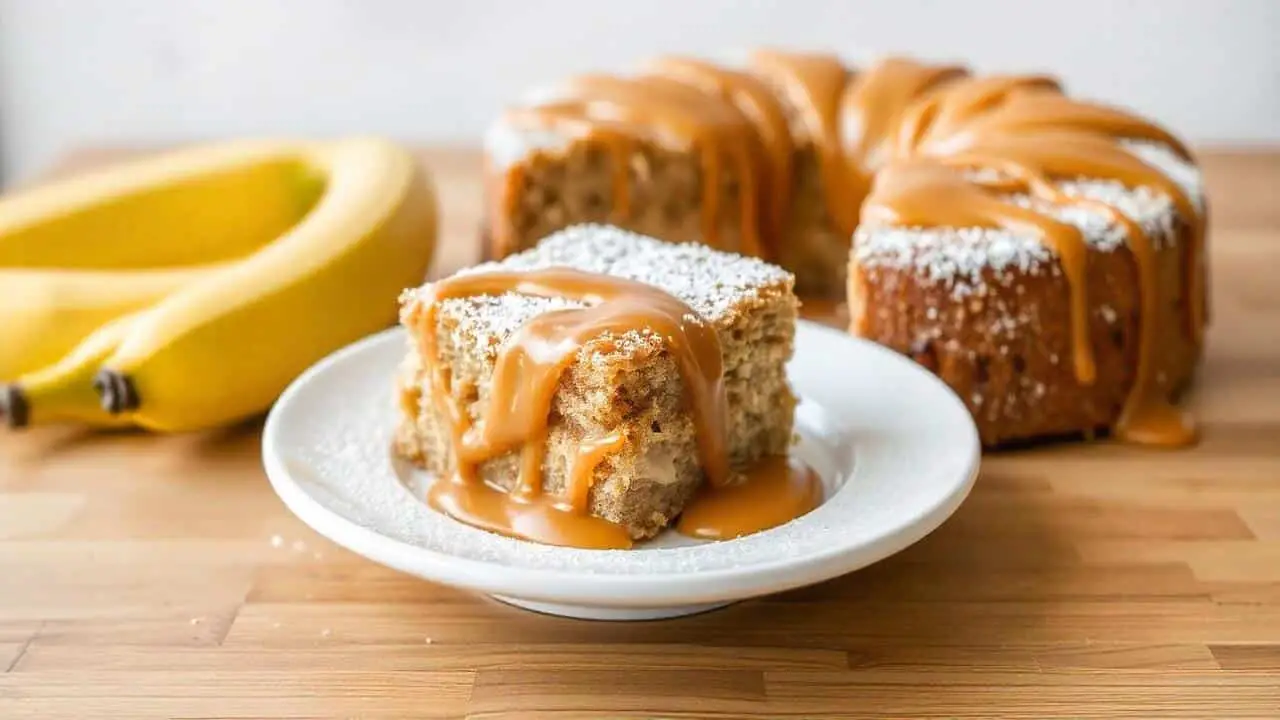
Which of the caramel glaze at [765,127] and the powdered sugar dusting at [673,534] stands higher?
the caramel glaze at [765,127]

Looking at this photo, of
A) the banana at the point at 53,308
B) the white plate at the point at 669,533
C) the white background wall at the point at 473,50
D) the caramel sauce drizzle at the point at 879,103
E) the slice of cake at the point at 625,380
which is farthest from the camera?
the white background wall at the point at 473,50

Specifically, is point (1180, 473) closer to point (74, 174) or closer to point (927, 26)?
point (927, 26)

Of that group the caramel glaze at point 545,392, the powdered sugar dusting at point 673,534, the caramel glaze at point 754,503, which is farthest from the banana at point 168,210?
the caramel glaze at point 754,503

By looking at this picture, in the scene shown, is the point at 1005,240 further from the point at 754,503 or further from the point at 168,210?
the point at 168,210

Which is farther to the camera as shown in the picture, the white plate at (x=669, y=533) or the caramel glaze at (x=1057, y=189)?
the caramel glaze at (x=1057, y=189)

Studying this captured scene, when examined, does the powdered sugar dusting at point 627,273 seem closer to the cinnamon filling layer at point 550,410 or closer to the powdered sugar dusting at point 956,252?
the cinnamon filling layer at point 550,410

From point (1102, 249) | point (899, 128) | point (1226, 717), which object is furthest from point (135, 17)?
point (1226, 717)

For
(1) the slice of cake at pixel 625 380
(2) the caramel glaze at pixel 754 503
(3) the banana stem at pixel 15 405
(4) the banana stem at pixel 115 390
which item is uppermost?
(1) the slice of cake at pixel 625 380
